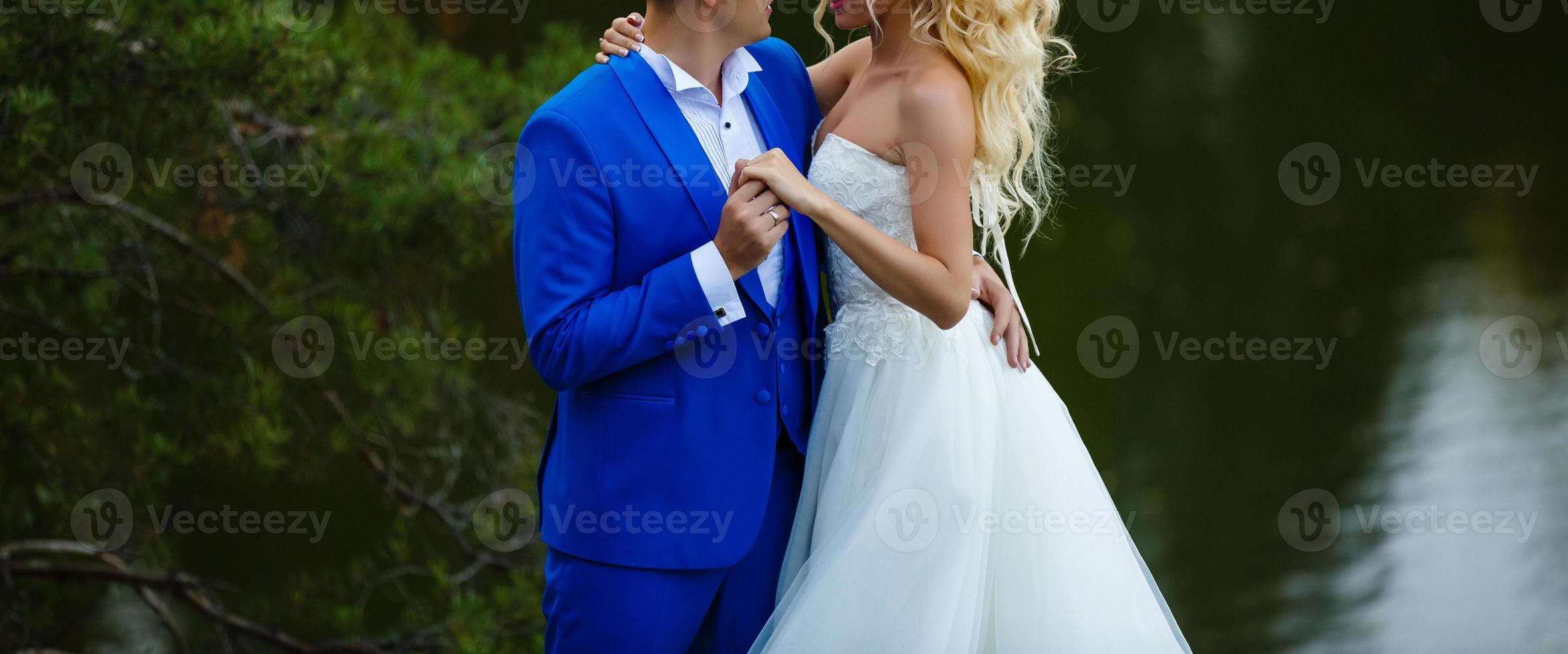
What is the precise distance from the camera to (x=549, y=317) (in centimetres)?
144

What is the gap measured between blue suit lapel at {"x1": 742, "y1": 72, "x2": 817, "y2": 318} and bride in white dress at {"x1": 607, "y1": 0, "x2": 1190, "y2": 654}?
0.05 m

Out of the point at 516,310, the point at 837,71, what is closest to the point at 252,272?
the point at 516,310

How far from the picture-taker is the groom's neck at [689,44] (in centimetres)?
157

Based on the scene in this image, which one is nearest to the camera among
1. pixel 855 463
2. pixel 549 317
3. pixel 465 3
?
pixel 549 317

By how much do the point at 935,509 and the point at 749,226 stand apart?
44 centimetres

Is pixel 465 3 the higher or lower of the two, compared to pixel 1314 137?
lower

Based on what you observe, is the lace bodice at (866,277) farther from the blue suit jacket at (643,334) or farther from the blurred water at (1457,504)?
the blurred water at (1457,504)

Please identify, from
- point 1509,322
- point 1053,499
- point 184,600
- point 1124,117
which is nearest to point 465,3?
point 184,600

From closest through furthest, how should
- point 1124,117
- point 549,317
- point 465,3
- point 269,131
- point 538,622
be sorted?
point 549,317 < point 269,131 < point 538,622 < point 465,3 < point 1124,117

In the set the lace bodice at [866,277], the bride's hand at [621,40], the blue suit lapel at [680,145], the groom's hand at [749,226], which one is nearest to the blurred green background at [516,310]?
the bride's hand at [621,40]

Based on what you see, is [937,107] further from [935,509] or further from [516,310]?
[516,310]

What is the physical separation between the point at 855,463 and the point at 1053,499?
0.27 metres

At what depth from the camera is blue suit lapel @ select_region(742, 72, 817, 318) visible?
1615 millimetres

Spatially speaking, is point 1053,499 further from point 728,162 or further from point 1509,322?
point 1509,322
